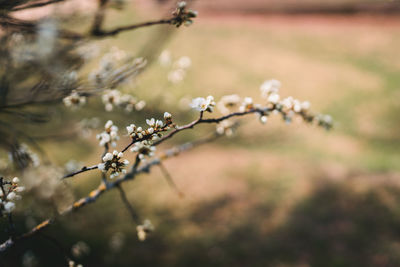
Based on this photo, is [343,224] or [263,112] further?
[343,224]

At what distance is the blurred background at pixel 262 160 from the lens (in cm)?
438

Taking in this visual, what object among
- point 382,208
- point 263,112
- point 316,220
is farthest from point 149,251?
point 382,208

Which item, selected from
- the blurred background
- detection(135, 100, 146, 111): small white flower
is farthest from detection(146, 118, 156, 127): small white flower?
the blurred background

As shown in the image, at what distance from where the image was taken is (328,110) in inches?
319

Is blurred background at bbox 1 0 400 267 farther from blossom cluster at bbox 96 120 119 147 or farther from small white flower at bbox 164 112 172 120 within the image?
small white flower at bbox 164 112 172 120

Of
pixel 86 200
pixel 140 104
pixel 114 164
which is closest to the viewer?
pixel 114 164

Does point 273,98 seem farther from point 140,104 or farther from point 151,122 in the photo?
point 140,104

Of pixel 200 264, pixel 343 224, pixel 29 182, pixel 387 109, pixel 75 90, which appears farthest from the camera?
pixel 387 109

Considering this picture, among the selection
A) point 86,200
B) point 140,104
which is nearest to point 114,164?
point 86,200

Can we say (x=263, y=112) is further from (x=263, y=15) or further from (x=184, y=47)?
(x=263, y=15)

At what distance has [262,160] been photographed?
22.0ft

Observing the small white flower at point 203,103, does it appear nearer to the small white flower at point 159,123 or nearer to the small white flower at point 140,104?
the small white flower at point 159,123

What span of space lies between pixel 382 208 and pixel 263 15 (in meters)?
10.00

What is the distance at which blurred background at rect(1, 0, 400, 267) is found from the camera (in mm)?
4375
